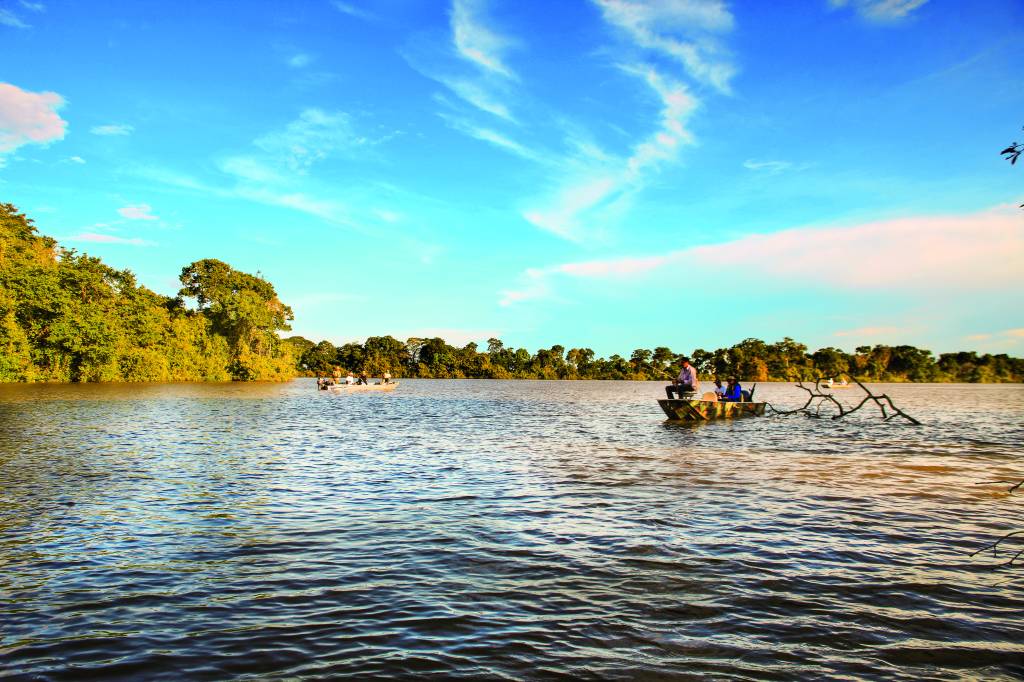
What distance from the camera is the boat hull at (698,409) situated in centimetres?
3753

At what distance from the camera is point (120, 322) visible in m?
85.6

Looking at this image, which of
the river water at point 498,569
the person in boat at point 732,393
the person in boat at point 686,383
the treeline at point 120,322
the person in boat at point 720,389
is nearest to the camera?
the river water at point 498,569

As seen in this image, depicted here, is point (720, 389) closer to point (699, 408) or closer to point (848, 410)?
point (699, 408)

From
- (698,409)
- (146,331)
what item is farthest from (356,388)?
(698,409)

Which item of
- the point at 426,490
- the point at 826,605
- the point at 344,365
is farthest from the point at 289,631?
the point at 344,365

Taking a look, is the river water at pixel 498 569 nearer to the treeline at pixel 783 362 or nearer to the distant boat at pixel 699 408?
the distant boat at pixel 699 408

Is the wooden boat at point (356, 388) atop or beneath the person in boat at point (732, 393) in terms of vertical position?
Result: beneath

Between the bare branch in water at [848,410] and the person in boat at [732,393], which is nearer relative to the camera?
the bare branch in water at [848,410]

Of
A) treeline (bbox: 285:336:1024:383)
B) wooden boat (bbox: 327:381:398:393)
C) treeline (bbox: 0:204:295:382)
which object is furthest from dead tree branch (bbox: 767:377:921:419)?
treeline (bbox: 285:336:1024:383)

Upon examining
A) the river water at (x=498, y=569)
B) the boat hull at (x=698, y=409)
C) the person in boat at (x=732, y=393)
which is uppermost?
the person in boat at (x=732, y=393)

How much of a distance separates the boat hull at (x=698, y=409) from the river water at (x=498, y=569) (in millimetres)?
17174

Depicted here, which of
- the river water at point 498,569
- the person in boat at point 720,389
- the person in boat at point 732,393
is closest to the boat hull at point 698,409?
the person in boat at point 732,393

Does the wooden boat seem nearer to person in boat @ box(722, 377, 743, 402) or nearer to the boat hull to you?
the boat hull

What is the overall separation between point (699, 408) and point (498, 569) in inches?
1231
